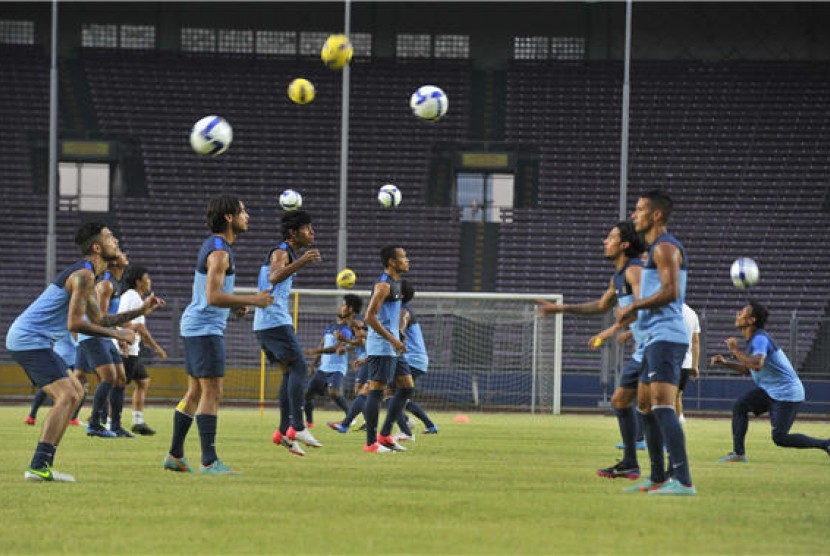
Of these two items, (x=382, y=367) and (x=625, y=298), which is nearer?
(x=625, y=298)

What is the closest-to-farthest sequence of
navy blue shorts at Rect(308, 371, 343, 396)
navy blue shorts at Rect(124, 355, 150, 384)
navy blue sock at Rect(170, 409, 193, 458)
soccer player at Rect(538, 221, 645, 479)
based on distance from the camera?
navy blue sock at Rect(170, 409, 193, 458), soccer player at Rect(538, 221, 645, 479), navy blue shorts at Rect(124, 355, 150, 384), navy blue shorts at Rect(308, 371, 343, 396)

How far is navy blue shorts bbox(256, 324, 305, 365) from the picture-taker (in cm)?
1266

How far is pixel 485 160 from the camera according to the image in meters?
40.9

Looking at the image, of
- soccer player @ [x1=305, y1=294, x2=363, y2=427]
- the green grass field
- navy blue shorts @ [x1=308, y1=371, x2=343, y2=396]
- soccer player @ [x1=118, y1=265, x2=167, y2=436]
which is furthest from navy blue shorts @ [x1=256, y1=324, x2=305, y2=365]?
navy blue shorts @ [x1=308, y1=371, x2=343, y2=396]

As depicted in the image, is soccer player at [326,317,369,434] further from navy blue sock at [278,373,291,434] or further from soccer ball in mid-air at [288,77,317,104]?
soccer ball in mid-air at [288,77,317,104]

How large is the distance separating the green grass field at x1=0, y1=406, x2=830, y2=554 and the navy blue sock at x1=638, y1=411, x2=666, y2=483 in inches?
13.1

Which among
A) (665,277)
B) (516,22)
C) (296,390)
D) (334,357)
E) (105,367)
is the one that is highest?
(516,22)

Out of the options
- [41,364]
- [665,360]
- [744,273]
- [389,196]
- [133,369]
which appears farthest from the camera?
[389,196]

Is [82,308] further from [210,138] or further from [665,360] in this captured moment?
[210,138]

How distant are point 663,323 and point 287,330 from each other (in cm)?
468

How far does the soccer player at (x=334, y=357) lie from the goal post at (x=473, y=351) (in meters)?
8.48

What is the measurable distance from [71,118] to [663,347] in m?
35.3

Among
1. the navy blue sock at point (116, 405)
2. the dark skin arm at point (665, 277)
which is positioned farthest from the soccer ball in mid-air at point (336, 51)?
the dark skin arm at point (665, 277)

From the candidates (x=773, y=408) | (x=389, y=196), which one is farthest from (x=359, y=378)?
(x=773, y=408)
